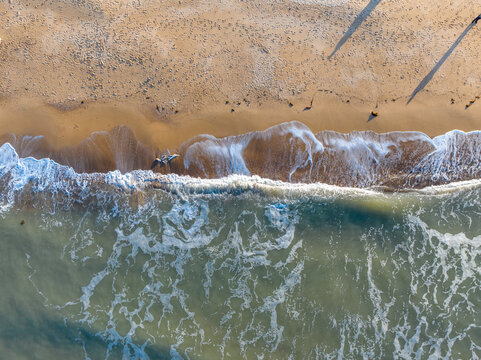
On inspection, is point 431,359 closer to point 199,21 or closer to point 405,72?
point 405,72

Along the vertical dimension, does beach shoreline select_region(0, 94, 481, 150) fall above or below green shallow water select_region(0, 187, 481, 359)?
above

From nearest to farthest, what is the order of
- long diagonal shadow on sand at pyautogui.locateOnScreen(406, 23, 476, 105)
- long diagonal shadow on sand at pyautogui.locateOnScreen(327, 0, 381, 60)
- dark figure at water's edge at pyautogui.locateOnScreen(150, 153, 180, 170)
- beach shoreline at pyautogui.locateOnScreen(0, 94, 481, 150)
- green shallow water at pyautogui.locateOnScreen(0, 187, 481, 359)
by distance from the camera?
green shallow water at pyautogui.locateOnScreen(0, 187, 481, 359) < dark figure at water's edge at pyautogui.locateOnScreen(150, 153, 180, 170) < beach shoreline at pyautogui.locateOnScreen(0, 94, 481, 150) < long diagonal shadow on sand at pyautogui.locateOnScreen(406, 23, 476, 105) < long diagonal shadow on sand at pyautogui.locateOnScreen(327, 0, 381, 60)

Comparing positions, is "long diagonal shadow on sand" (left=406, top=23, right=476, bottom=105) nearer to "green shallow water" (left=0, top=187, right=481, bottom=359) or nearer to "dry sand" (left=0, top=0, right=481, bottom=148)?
"dry sand" (left=0, top=0, right=481, bottom=148)

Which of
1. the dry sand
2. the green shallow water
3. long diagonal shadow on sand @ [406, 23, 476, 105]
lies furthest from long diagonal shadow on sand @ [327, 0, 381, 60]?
the green shallow water

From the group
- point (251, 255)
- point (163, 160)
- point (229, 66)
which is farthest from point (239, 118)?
point (251, 255)

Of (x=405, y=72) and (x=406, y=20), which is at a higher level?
(x=406, y=20)

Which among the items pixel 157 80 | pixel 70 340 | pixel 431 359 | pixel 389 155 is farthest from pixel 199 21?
pixel 431 359

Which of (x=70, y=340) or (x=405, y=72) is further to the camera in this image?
(x=405, y=72)
